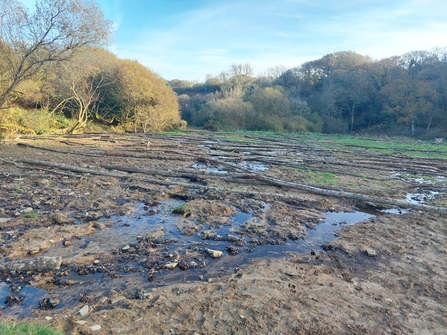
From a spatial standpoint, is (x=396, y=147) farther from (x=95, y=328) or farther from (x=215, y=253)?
(x=95, y=328)

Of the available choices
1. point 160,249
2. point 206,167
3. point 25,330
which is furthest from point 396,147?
point 25,330

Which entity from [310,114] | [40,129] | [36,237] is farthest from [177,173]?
[310,114]

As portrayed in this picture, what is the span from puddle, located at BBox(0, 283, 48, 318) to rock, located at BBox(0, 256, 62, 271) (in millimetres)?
402

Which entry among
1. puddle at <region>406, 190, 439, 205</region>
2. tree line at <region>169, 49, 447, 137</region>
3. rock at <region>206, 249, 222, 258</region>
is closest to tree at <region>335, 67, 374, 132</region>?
tree line at <region>169, 49, 447, 137</region>

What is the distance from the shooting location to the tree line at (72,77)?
16.1 m

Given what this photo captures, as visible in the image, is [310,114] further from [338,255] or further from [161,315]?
[161,315]

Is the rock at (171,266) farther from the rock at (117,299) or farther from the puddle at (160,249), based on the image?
the rock at (117,299)

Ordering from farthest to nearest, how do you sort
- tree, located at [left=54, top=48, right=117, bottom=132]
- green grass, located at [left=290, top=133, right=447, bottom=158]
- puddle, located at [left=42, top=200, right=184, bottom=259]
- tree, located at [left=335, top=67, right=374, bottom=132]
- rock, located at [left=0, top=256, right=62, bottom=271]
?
tree, located at [left=335, top=67, right=374, bottom=132]
green grass, located at [left=290, top=133, right=447, bottom=158]
tree, located at [left=54, top=48, right=117, bottom=132]
puddle, located at [left=42, top=200, right=184, bottom=259]
rock, located at [left=0, top=256, right=62, bottom=271]

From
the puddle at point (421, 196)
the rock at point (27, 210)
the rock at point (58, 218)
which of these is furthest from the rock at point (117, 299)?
the puddle at point (421, 196)

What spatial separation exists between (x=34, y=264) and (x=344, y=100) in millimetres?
49058

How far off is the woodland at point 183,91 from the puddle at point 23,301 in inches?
585

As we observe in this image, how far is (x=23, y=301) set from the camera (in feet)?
14.1

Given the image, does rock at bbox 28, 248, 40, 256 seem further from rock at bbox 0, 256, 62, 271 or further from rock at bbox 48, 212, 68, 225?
rock at bbox 48, 212, 68, 225

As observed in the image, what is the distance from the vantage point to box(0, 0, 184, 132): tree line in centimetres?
1606
